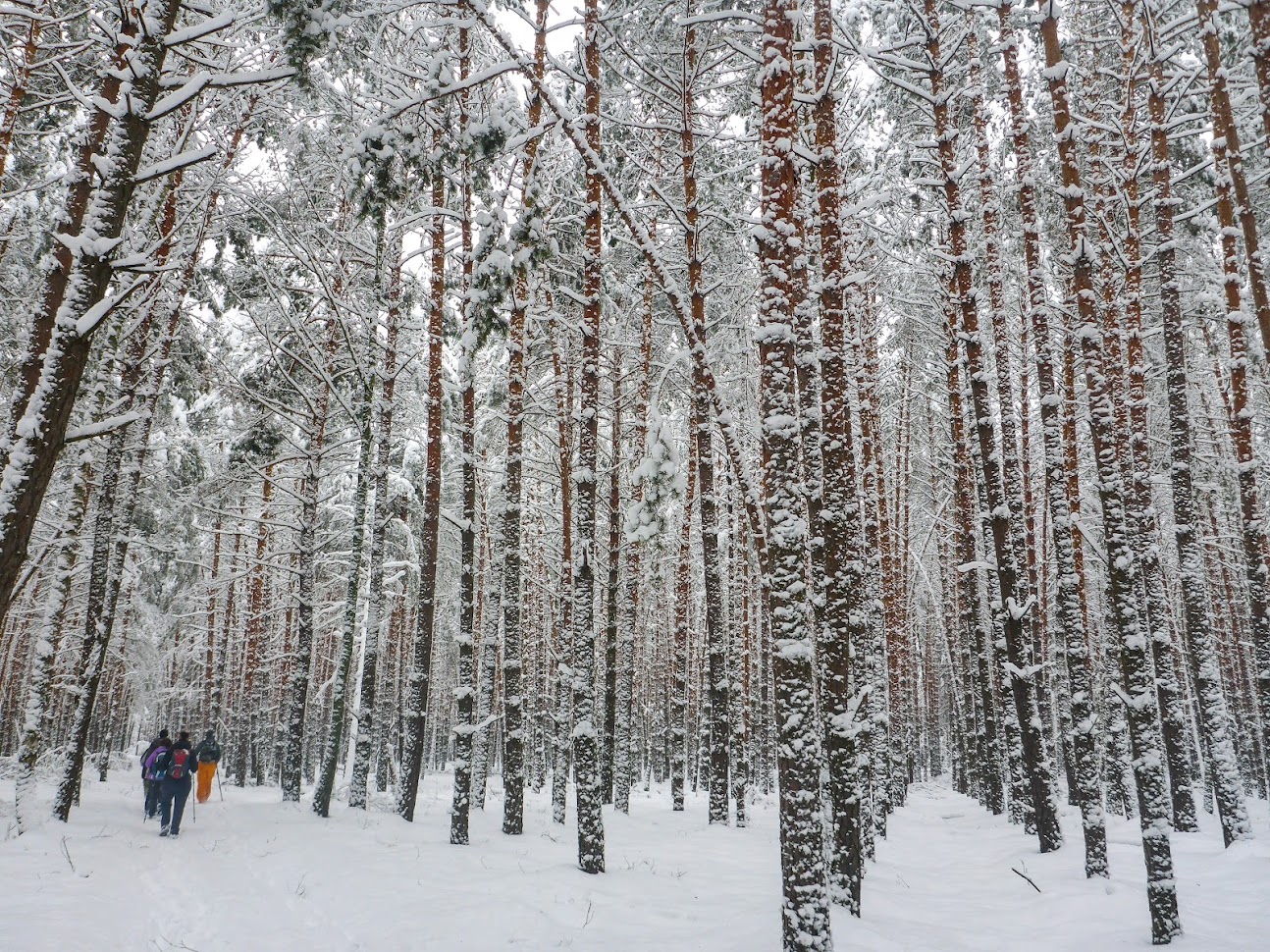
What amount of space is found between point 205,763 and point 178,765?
191 inches

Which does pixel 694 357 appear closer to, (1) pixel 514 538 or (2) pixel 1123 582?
(2) pixel 1123 582

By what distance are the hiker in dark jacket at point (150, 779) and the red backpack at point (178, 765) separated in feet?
1.32

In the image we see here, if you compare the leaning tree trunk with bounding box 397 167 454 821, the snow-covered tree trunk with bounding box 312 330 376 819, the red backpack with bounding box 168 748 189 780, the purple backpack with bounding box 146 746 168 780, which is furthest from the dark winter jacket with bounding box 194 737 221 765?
the leaning tree trunk with bounding box 397 167 454 821

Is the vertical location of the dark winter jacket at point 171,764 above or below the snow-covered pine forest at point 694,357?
below

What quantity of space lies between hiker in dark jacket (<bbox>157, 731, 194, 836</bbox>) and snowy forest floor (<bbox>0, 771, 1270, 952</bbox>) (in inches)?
17.3

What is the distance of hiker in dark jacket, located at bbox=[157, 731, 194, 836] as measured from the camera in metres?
12.0

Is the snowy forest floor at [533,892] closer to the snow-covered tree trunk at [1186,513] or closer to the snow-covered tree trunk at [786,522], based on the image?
the snow-covered tree trunk at [1186,513]

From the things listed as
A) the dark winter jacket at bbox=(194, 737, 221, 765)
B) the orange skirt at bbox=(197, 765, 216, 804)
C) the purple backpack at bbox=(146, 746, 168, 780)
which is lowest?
the orange skirt at bbox=(197, 765, 216, 804)

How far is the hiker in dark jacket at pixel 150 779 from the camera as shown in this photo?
41.6 feet

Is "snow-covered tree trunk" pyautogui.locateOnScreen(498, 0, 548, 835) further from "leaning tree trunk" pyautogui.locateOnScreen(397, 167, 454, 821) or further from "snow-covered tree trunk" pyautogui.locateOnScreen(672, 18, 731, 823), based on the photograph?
"snow-covered tree trunk" pyautogui.locateOnScreen(672, 18, 731, 823)

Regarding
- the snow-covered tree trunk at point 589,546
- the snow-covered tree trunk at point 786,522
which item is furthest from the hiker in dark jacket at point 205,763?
the snow-covered tree trunk at point 786,522

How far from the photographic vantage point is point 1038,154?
14.6 m

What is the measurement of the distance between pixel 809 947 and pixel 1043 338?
766 centimetres

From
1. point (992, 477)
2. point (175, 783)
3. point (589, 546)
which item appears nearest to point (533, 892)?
point (589, 546)
